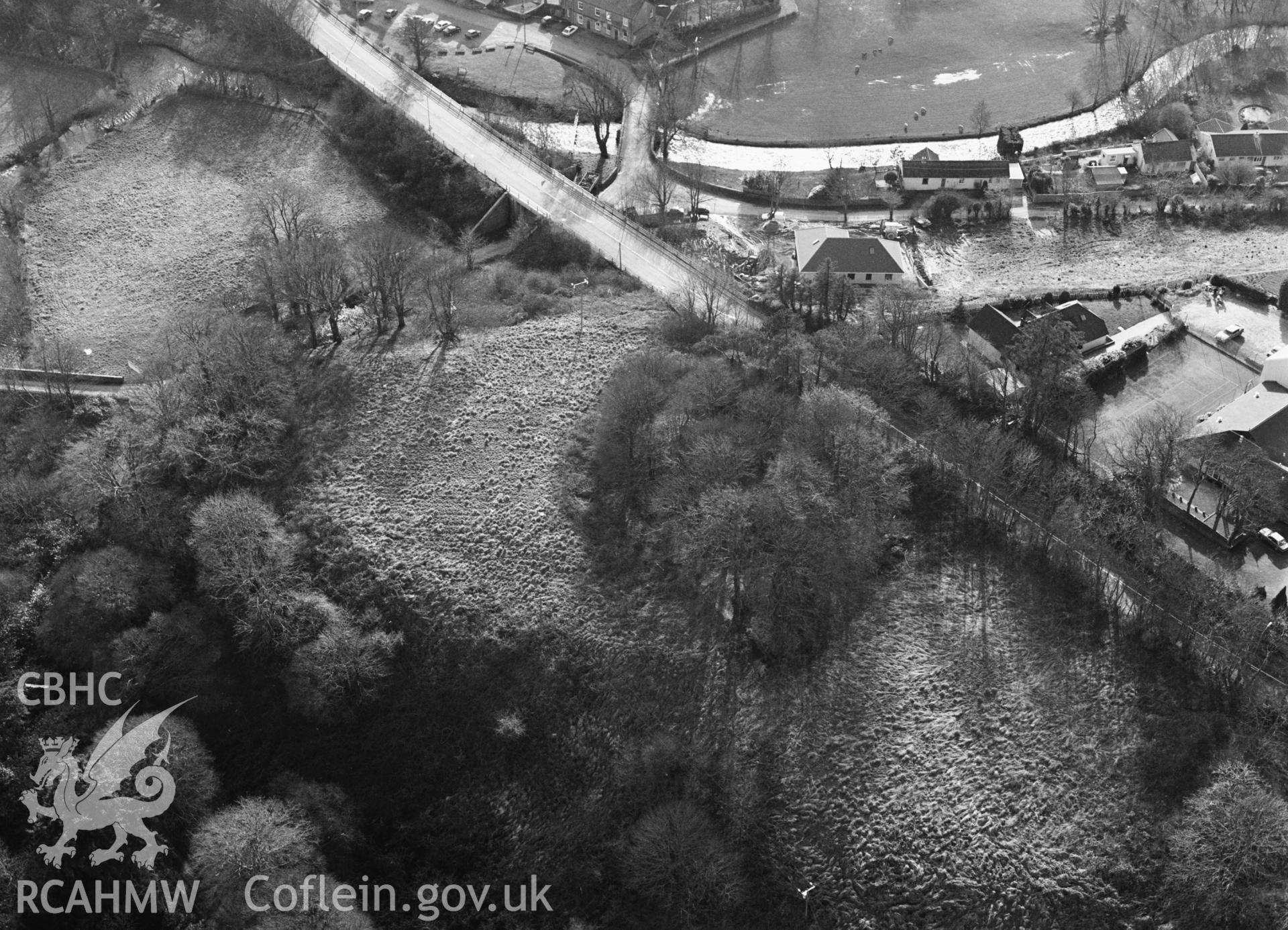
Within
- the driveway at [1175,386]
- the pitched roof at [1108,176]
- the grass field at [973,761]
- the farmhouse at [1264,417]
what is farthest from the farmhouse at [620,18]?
the grass field at [973,761]

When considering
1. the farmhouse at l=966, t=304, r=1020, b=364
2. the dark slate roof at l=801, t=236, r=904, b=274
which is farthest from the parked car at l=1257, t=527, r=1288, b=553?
the dark slate roof at l=801, t=236, r=904, b=274

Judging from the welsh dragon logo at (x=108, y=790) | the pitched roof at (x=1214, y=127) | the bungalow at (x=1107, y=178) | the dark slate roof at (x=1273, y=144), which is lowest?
the welsh dragon logo at (x=108, y=790)

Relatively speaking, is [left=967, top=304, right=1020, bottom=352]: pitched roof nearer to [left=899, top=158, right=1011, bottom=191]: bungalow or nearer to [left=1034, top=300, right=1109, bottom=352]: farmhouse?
[left=1034, top=300, right=1109, bottom=352]: farmhouse

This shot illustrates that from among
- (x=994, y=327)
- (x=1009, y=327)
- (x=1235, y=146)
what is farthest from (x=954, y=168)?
(x=1009, y=327)

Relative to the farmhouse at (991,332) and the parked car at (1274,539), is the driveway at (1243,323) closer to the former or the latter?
the farmhouse at (991,332)

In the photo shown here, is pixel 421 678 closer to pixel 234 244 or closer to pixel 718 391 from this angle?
pixel 718 391

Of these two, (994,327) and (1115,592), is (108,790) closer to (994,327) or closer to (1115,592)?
(1115,592)
